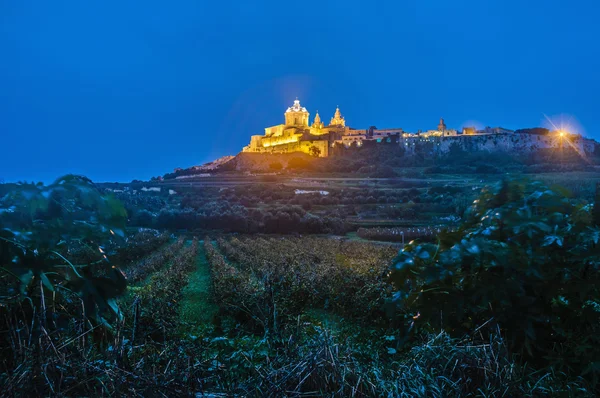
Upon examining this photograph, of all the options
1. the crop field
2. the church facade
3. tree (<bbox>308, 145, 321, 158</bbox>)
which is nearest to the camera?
the crop field

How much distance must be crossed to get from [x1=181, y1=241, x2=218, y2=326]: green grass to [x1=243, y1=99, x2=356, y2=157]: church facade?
1101 inches

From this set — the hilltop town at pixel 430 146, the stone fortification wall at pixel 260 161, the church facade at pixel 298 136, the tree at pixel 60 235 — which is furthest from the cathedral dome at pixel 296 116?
the tree at pixel 60 235

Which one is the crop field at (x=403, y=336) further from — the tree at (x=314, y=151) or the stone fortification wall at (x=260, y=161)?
the tree at (x=314, y=151)

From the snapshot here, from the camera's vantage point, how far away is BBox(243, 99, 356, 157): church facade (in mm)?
38969

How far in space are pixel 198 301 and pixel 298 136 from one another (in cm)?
4098

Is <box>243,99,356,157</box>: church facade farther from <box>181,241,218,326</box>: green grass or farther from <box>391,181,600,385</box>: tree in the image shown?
<box>391,181,600,385</box>: tree

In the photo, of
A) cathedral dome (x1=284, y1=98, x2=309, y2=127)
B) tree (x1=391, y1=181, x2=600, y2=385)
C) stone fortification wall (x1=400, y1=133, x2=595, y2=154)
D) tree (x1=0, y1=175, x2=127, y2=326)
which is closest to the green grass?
tree (x1=0, y1=175, x2=127, y2=326)

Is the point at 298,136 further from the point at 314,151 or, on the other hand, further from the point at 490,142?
the point at 490,142

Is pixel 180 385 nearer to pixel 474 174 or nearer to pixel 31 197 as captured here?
pixel 31 197

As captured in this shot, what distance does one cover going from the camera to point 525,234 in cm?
164

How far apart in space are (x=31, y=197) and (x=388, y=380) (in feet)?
4.55

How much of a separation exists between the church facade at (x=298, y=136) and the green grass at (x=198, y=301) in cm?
2796

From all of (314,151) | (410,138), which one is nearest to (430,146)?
(410,138)

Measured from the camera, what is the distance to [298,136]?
46.5 m
